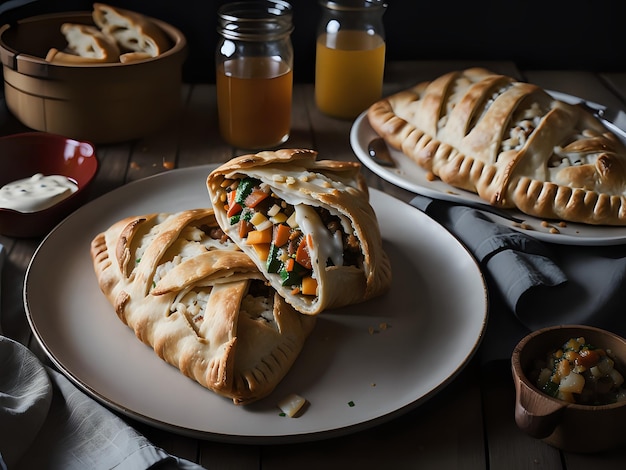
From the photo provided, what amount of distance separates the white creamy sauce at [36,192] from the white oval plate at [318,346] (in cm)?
9

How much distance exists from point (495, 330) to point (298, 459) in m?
0.61

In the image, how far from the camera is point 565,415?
1.42 metres

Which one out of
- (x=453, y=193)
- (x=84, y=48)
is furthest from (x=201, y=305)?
(x=84, y=48)

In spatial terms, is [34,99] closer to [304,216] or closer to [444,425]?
[304,216]

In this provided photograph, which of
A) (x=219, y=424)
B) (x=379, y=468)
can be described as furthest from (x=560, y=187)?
(x=219, y=424)

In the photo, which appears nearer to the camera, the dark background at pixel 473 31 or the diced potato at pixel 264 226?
the diced potato at pixel 264 226

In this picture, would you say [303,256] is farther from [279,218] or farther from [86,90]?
[86,90]

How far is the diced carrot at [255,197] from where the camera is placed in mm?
1891

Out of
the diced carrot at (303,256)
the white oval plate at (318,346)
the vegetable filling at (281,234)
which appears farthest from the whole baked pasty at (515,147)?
the diced carrot at (303,256)

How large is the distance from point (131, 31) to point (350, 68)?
79 cm

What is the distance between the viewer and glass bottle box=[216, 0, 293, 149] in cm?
253

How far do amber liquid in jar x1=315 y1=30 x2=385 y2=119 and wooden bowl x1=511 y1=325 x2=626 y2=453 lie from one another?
1.54 m

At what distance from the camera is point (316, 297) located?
5.78 feet

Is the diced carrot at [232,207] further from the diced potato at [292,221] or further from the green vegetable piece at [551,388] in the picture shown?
the green vegetable piece at [551,388]
